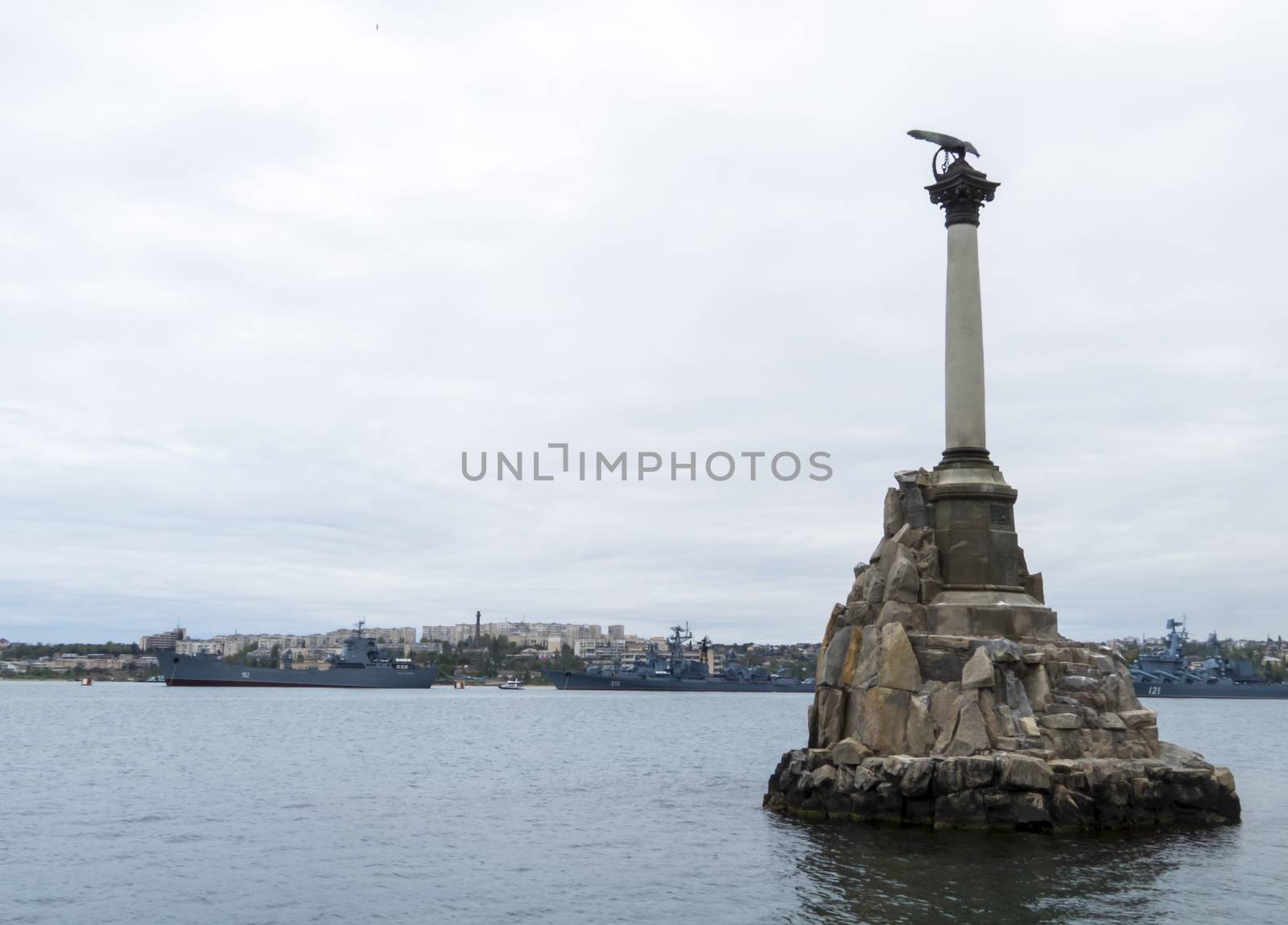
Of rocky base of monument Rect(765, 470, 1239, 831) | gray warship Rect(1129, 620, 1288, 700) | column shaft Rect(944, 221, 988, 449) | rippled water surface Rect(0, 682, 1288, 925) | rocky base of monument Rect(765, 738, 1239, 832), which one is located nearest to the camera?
rippled water surface Rect(0, 682, 1288, 925)

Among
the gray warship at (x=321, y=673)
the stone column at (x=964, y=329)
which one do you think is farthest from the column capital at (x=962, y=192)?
the gray warship at (x=321, y=673)

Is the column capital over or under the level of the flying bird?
under

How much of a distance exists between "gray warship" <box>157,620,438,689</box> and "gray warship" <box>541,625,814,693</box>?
21.6m

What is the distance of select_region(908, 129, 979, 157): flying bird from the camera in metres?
27.3

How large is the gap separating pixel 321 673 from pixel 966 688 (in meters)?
121

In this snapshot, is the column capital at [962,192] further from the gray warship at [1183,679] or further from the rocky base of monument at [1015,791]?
the gray warship at [1183,679]

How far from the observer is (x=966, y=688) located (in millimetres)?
23203

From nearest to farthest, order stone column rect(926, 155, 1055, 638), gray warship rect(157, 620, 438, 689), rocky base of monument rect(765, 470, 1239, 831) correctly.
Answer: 1. rocky base of monument rect(765, 470, 1239, 831)
2. stone column rect(926, 155, 1055, 638)
3. gray warship rect(157, 620, 438, 689)

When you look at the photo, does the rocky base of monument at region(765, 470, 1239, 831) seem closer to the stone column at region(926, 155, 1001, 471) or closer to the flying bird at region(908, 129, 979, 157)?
the stone column at region(926, 155, 1001, 471)

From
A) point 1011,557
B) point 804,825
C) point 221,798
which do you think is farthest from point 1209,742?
point 221,798

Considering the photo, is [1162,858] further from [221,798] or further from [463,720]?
[463,720]

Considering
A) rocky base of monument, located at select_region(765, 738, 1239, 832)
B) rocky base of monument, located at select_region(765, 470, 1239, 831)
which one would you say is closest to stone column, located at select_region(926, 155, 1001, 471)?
rocky base of monument, located at select_region(765, 470, 1239, 831)

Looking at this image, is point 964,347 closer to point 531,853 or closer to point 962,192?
point 962,192

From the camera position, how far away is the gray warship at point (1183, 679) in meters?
122
